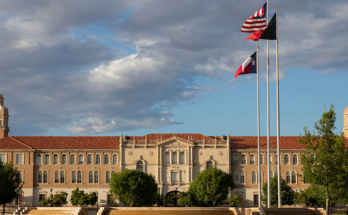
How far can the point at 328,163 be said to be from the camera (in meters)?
52.0

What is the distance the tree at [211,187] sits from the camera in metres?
83.8

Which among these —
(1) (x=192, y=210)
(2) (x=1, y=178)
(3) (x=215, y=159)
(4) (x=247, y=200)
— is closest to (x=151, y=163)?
(3) (x=215, y=159)

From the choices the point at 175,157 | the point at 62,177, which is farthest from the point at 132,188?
the point at 62,177

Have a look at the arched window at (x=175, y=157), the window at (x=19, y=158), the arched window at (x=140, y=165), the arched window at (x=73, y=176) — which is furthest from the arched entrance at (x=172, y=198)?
the window at (x=19, y=158)

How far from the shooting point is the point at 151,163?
98125 mm

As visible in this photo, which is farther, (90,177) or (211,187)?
(90,177)

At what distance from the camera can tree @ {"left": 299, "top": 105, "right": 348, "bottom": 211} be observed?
171 ft

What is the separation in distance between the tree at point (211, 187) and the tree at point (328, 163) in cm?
3188

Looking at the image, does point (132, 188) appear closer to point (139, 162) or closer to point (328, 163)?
point (139, 162)

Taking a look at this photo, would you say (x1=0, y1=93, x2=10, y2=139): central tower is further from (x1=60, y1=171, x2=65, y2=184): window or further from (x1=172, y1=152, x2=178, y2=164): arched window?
(x1=172, y1=152, x2=178, y2=164): arched window

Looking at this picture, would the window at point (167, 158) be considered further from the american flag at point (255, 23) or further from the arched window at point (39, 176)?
the american flag at point (255, 23)

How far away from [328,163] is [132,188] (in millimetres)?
37310

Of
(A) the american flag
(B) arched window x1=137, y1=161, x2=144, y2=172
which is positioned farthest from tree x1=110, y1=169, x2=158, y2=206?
(A) the american flag

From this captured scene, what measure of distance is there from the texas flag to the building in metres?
44.7
